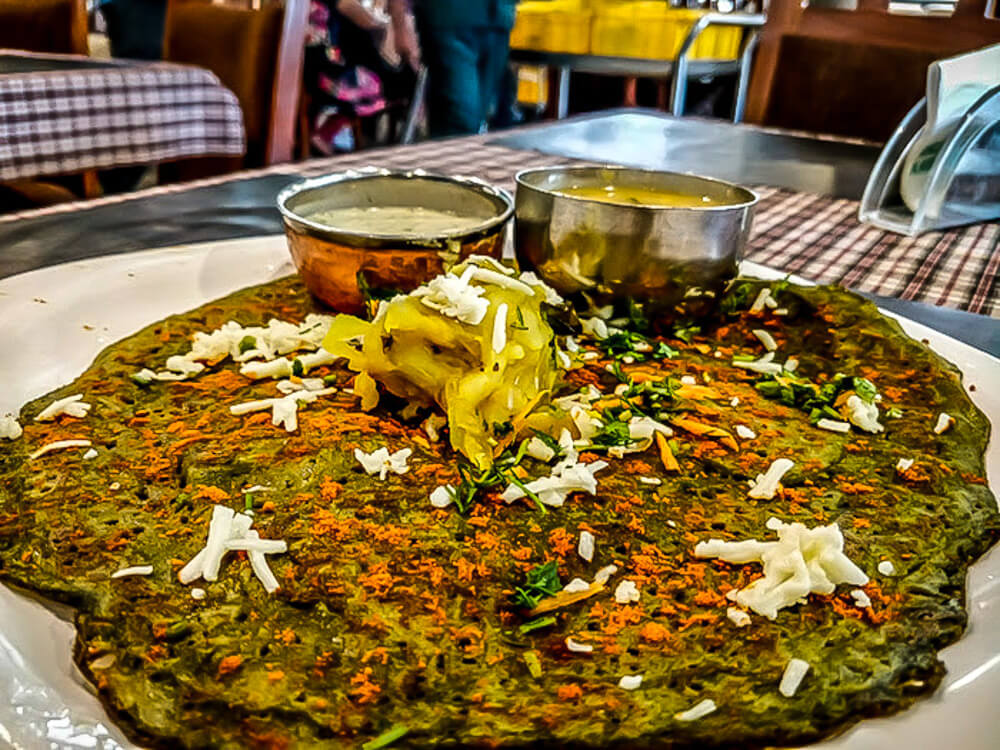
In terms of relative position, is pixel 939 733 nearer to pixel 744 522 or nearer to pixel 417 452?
pixel 744 522

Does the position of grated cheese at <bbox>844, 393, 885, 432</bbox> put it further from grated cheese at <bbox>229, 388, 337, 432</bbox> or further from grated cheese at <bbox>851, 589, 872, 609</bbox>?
grated cheese at <bbox>229, 388, 337, 432</bbox>

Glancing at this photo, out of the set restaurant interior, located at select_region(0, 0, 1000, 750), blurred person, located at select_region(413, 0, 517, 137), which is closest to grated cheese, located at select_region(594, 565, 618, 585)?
restaurant interior, located at select_region(0, 0, 1000, 750)

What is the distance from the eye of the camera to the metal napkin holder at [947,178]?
209 centimetres

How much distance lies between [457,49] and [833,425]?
15.3 ft

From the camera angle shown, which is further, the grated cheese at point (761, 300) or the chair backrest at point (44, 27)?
the chair backrest at point (44, 27)

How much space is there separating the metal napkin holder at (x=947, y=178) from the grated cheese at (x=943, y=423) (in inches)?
43.4

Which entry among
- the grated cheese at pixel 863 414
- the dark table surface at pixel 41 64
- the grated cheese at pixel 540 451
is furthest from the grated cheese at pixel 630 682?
the dark table surface at pixel 41 64

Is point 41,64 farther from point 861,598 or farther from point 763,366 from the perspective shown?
point 861,598

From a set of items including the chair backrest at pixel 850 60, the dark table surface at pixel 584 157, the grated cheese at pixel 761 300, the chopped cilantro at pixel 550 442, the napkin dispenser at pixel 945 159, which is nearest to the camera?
the chopped cilantro at pixel 550 442

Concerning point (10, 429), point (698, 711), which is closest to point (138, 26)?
point (10, 429)

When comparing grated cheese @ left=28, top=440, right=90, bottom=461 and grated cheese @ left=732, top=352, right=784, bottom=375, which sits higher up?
grated cheese @ left=732, top=352, right=784, bottom=375

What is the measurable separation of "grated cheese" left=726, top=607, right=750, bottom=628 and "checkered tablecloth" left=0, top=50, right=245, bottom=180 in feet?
8.80

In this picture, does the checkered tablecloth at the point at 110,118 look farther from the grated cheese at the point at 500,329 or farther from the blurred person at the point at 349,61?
the blurred person at the point at 349,61

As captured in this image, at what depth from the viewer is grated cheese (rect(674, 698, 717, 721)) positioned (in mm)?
729
